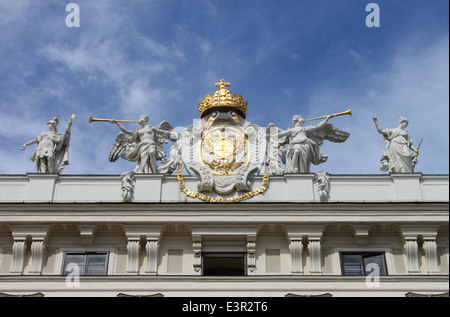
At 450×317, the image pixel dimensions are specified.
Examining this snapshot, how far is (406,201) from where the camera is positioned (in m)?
19.0

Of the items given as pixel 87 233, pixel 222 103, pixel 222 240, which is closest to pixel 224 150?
pixel 222 103

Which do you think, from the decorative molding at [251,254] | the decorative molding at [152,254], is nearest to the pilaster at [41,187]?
the decorative molding at [152,254]

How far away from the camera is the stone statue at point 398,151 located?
20.3 meters

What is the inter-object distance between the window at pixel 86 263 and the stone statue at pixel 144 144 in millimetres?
2576

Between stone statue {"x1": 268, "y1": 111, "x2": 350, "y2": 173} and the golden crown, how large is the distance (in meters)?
1.01

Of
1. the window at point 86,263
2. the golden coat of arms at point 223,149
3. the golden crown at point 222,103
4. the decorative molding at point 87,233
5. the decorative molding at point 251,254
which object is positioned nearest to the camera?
the decorative molding at point 251,254

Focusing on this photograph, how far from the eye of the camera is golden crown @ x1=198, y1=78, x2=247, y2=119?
2131 cm

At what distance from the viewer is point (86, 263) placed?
18.6 m

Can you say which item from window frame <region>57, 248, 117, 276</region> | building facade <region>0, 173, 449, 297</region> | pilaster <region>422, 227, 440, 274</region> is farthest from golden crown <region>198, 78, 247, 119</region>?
pilaster <region>422, 227, 440, 274</region>

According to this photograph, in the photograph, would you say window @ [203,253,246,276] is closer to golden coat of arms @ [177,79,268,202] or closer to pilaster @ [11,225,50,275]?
golden coat of arms @ [177,79,268,202]

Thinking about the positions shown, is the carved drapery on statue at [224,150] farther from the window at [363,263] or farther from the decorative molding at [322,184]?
the window at [363,263]
